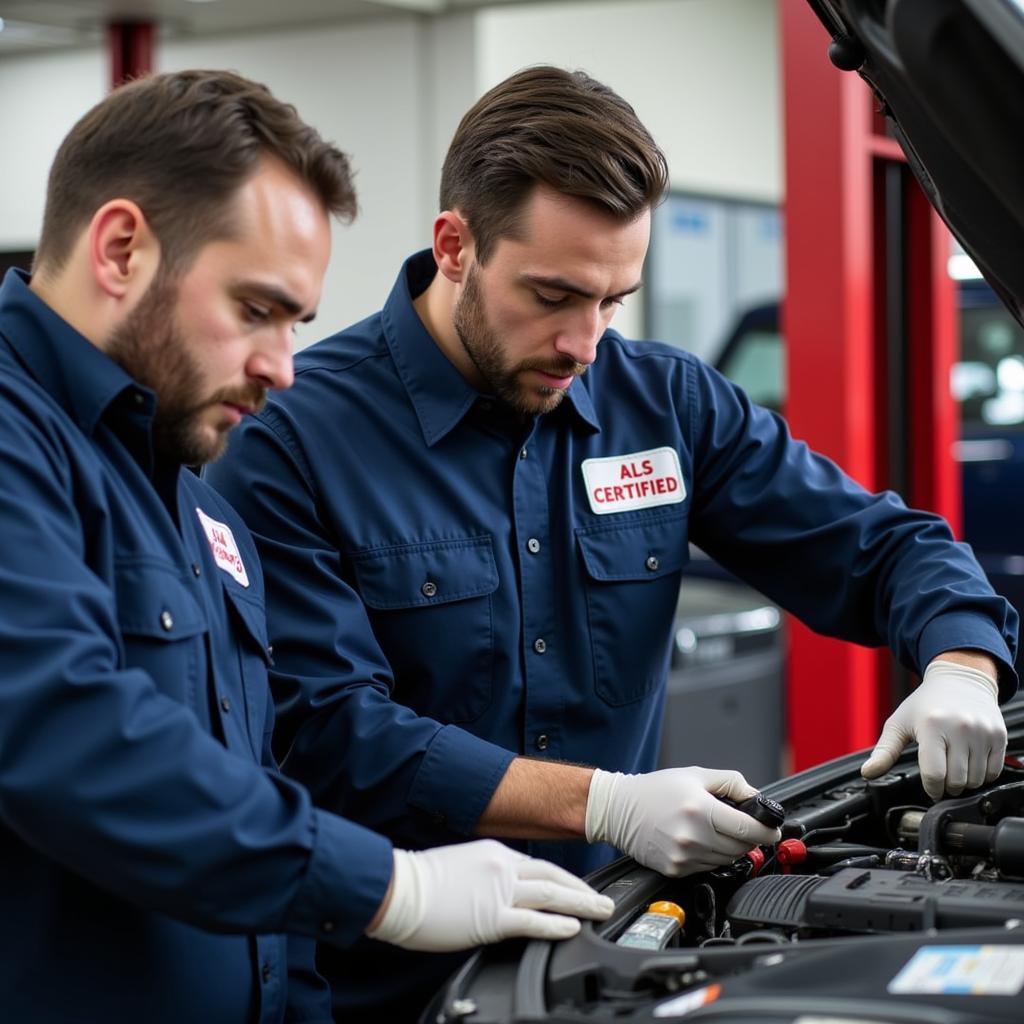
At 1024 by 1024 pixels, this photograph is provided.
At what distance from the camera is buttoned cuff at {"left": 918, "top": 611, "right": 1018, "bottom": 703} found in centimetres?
189

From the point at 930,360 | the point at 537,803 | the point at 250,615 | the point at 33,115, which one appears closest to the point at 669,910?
the point at 537,803

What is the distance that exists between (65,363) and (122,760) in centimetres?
37

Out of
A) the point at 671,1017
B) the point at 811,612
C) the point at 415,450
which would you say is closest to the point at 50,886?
the point at 671,1017

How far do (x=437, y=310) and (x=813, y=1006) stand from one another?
1.16m

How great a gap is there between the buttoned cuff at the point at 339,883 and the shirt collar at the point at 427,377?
2.44 feet

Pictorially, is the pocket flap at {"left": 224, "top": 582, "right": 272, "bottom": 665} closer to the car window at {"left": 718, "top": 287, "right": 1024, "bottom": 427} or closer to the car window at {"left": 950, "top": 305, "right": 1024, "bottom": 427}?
the car window at {"left": 718, "top": 287, "right": 1024, "bottom": 427}

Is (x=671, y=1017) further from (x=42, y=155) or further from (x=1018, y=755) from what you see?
(x=42, y=155)

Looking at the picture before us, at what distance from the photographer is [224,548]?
5.12 ft

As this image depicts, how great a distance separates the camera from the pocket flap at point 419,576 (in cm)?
186

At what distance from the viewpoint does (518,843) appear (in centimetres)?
187

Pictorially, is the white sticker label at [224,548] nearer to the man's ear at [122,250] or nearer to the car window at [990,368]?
the man's ear at [122,250]

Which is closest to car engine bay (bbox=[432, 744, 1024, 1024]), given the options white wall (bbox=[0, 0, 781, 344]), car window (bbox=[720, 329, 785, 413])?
white wall (bbox=[0, 0, 781, 344])

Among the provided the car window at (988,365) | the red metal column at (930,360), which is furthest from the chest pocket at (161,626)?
the car window at (988,365)

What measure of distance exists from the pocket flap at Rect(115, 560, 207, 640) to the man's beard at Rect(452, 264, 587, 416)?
62cm
